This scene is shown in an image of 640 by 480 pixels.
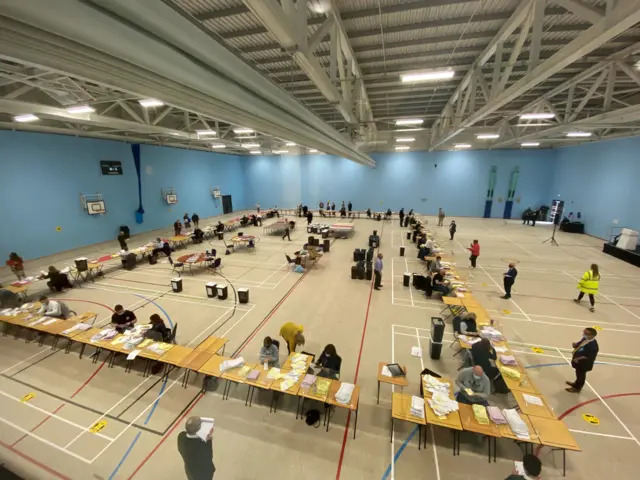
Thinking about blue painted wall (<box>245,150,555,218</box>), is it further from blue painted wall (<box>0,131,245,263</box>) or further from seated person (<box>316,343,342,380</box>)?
seated person (<box>316,343,342,380</box>)

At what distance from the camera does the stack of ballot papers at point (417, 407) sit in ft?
15.6

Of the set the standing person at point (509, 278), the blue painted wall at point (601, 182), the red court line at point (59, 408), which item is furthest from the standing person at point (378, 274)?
the blue painted wall at point (601, 182)

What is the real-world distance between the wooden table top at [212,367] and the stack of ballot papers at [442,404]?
4200mm

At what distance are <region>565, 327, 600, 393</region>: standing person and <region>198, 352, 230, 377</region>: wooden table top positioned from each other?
7.75m

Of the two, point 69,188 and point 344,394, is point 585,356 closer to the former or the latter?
point 344,394

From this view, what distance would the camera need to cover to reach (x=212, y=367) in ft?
19.3

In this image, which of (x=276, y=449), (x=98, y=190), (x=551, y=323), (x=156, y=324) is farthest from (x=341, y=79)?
(x=98, y=190)

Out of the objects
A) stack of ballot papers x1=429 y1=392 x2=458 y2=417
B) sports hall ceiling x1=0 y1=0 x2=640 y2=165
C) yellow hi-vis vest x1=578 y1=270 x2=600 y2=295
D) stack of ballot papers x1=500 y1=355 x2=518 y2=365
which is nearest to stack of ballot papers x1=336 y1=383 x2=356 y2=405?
stack of ballot papers x1=429 y1=392 x2=458 y2=417

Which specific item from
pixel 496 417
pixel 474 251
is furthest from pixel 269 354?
pixel 474 251

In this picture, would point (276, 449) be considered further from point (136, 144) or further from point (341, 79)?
point (136, 144)

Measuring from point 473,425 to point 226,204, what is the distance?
30795mm

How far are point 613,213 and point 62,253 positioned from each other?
35053mm

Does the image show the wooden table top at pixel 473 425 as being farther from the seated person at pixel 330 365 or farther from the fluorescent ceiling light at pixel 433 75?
the fluorescent ceiling light at pixel 433 75

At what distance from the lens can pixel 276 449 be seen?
4891mm
